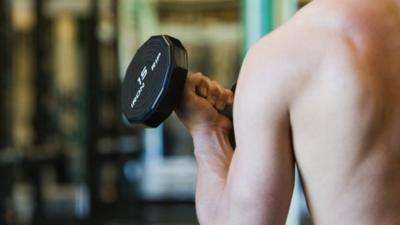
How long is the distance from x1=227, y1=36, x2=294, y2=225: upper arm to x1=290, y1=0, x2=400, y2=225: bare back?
0.09 ft

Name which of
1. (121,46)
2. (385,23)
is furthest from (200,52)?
(385,23)

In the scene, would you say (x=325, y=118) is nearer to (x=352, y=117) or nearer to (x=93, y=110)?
(x=352, y=117)

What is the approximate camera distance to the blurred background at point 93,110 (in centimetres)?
567

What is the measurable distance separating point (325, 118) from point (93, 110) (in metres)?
4.96

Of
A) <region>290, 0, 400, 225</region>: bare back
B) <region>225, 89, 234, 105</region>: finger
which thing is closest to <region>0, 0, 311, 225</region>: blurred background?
<region>225, 89, 234, 105</region>: finger

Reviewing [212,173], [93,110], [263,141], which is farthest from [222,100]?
[93,110]

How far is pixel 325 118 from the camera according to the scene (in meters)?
1.04

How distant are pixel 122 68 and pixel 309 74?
4867 millimetres

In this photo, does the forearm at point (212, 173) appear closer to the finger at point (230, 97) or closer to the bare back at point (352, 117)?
the finger at point (230, 97)

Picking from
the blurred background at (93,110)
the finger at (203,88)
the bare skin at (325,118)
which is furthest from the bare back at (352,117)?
the blurred background at (93,110)

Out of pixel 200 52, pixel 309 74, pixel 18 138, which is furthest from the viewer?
pixel 200 52

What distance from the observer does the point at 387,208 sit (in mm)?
1080

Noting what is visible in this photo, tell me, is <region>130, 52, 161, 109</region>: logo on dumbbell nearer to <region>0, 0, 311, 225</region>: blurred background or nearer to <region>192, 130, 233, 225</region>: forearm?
<region>192, 130, 233, 225</region>: forearm

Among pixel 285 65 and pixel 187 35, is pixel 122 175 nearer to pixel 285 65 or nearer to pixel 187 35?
pixel 187 35
